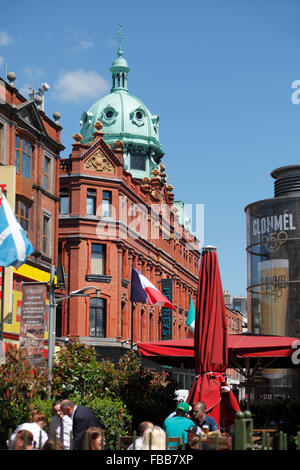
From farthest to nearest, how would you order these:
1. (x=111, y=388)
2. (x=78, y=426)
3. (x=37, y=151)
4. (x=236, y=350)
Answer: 1. (x=37, y=151)
2. (x=111, y=388)
3. (x=236, y=350)
4. (x=78, y=426)

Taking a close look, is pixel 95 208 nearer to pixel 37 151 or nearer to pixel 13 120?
pixel 37 151

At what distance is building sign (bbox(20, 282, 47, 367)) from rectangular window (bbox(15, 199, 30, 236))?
18.3m

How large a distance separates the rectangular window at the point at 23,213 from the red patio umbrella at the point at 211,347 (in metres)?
22.8

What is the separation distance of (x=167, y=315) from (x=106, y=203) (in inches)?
534

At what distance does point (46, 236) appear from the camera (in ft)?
135

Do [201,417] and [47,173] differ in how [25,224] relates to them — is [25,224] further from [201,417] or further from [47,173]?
[201,417]

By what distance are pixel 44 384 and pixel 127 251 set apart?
39345mm

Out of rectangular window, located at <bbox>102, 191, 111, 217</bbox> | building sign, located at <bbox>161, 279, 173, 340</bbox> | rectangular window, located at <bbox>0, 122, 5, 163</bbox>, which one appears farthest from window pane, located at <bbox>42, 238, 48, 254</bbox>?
building sign, located at <bbox>161, 279, 173, 340</bbox>

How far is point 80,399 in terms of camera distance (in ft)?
50.7

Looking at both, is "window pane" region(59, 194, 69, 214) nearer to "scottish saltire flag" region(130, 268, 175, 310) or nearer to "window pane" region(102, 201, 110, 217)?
"window pane" region(102, 201, 110, 217)

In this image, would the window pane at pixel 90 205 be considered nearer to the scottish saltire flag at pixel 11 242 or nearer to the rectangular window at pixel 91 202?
the rectangular window at pixel 91 202

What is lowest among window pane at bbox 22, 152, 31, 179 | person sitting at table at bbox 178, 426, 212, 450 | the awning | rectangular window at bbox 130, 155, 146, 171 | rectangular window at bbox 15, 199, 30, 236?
person sitting at table at bbox 178, 426, 212, 450

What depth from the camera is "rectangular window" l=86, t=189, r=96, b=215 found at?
5197cm
